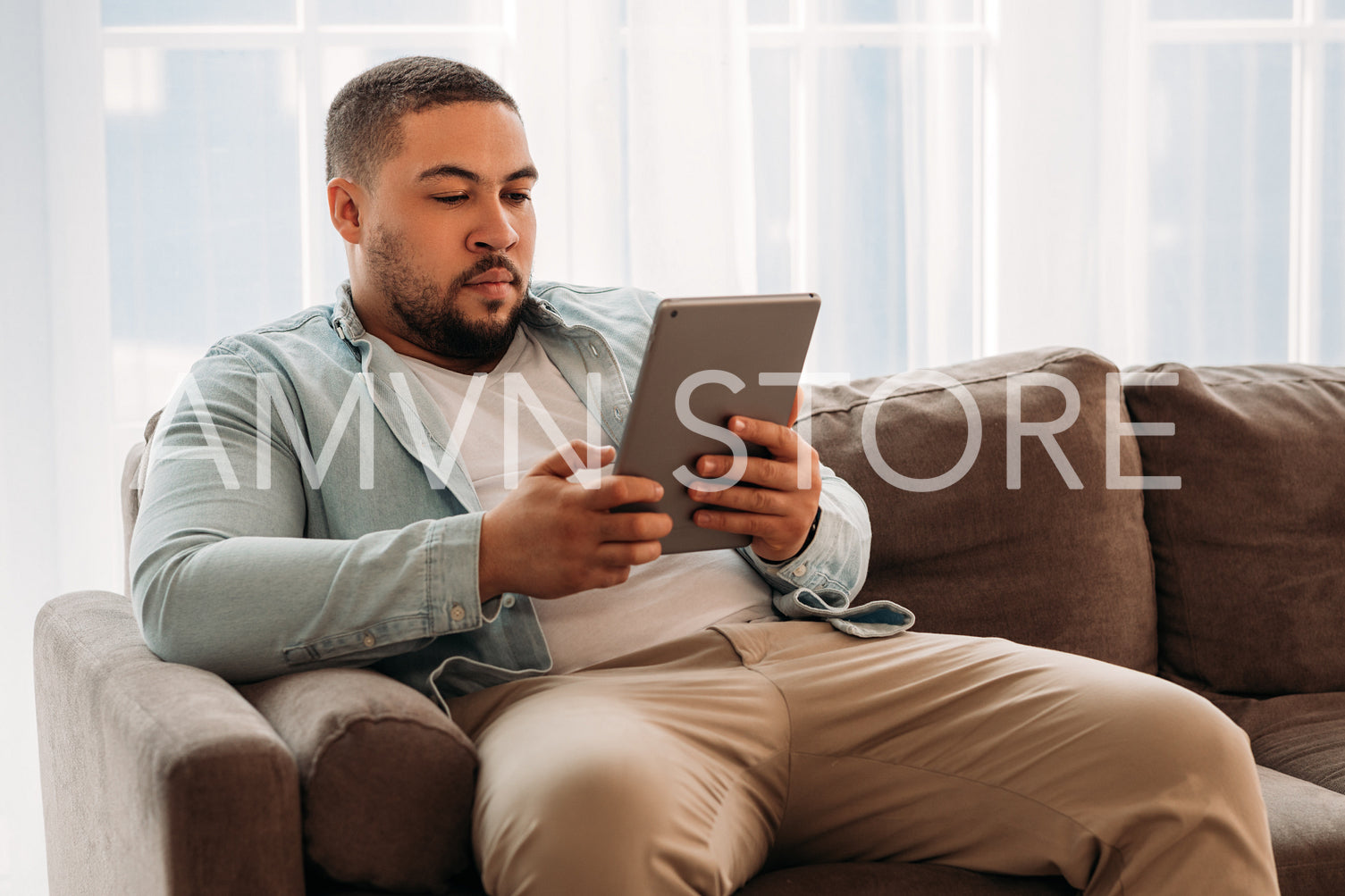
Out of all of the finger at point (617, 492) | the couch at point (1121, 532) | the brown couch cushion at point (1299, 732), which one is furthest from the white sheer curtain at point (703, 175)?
the finger at point (617, 492)

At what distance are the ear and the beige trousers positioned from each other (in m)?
0.67

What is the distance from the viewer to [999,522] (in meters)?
1.58

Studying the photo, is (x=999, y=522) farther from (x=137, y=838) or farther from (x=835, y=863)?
(x=137, y=838)

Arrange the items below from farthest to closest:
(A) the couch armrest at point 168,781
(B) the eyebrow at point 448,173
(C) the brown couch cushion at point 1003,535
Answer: (C) the brown couch cushion at point 1003,535
(B) the eyebrow at point 448,173
(A) the couch armrest at point 168,781

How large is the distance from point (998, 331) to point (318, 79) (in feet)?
4.72

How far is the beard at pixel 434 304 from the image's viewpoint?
1.40 m

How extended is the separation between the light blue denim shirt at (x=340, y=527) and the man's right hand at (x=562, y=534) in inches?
1.1

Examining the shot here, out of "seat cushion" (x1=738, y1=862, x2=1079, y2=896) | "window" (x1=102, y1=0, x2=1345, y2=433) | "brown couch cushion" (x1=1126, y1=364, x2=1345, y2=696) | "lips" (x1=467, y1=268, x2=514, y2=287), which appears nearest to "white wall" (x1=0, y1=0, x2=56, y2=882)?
"window" (x1=102, y1=0, x2=1345, y2=433)

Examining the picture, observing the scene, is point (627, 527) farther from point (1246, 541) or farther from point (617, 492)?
point (1246, 541)

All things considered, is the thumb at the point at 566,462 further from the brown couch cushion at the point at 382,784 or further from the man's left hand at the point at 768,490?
the brown couch cushion at the point at 382,784

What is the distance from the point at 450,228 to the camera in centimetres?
139

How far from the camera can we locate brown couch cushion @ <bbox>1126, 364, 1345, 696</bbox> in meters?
1.63

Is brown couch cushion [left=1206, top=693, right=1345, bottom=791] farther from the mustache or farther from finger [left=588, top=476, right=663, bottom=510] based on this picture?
the mustache

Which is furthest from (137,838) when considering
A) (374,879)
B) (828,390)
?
(828,390)
